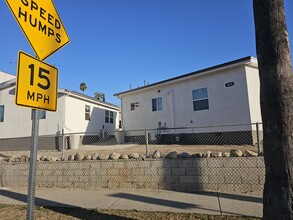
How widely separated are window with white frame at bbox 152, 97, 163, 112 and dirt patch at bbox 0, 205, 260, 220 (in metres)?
12.0

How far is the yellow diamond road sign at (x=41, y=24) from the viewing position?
266 centimetres

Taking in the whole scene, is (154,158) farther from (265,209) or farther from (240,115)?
(240,115)

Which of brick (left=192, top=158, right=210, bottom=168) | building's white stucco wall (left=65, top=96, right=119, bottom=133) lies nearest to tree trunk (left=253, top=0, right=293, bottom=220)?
brick (left=192, top=158, right=210, bottom=168)

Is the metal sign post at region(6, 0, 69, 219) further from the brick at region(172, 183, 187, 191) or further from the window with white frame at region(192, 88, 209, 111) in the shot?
the window with white frame at region(192, 88, 209, 111)

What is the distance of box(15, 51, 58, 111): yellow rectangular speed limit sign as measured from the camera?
246 centimetres

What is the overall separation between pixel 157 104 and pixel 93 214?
41.3ft

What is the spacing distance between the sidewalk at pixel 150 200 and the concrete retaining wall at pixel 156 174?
12.4 inches

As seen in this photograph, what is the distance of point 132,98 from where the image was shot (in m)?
18.7

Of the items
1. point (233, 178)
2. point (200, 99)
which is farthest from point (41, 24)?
point (200, 99)

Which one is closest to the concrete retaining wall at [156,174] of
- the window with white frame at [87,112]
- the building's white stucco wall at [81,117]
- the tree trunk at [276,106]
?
the tree trunk at [276,106]

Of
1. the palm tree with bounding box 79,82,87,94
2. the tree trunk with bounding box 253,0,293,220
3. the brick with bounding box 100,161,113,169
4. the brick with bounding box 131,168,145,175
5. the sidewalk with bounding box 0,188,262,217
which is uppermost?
the palm tree with bounding box 79,82,87,94

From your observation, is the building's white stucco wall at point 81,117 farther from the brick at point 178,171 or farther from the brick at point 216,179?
the brick at point 216,179

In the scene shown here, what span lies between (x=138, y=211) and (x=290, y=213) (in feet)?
9.20

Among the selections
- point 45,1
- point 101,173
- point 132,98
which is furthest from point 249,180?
point 132,98
